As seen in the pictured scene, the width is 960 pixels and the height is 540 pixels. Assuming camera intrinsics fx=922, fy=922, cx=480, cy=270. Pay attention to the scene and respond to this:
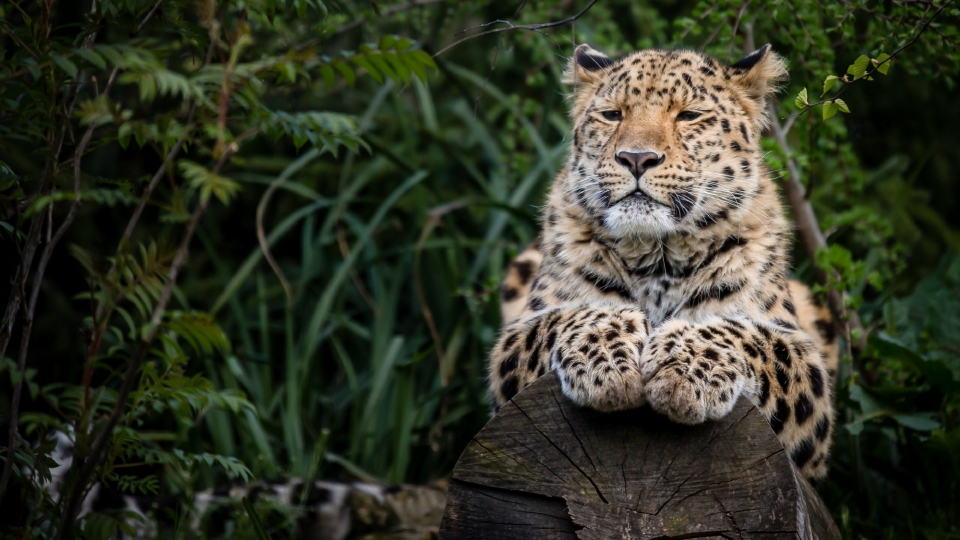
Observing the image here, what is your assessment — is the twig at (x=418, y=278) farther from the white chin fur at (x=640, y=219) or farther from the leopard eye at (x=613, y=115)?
the white chin fur at (x=640, y=219)

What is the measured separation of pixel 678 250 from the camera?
4000mm

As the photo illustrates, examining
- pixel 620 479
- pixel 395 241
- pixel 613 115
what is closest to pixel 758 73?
pixel 613 115

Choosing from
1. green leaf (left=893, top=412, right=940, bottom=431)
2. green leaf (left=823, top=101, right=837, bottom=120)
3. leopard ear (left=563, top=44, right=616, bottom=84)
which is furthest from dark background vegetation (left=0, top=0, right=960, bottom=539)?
green leaf (left=823, top=101, right=837, bottom=120)

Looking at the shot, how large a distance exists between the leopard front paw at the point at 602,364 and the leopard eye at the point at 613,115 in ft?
3.47

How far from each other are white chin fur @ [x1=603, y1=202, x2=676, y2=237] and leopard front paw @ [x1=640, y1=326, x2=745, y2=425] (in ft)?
1.63

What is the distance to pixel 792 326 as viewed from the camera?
4.05 meters

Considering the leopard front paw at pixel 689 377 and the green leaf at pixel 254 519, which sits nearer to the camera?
the leopard front paw at pixel 689 377

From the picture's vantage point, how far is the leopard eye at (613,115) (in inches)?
167

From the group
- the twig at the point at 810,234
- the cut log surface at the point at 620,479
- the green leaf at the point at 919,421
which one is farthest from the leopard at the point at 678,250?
the twig at the point at 810,234

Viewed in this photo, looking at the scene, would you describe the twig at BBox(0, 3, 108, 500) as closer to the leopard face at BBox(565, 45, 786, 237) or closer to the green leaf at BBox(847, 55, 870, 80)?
the leopard face at BBox(565, 45, 786, 237)

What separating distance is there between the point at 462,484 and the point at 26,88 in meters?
1.92

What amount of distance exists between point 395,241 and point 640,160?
394 cm

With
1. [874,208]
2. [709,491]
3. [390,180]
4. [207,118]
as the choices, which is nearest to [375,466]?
[390,180]

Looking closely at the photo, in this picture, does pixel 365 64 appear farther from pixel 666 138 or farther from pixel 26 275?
pixel 666 138
